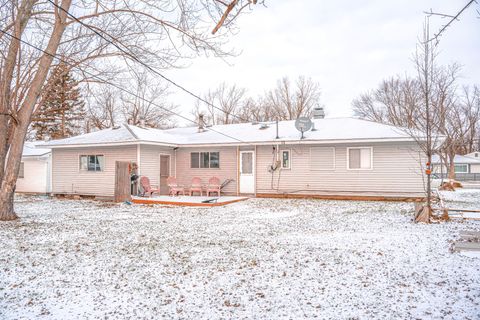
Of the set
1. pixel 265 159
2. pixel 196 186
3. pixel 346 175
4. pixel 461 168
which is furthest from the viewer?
pixel 461 168

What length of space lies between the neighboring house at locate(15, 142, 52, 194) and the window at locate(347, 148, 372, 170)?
48.9 feet

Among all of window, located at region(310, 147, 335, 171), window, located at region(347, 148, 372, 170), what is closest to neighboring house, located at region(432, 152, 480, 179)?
window, located at region(347, 148, 372, 170)

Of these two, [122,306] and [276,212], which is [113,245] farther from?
[276,212]

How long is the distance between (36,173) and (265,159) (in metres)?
12.5

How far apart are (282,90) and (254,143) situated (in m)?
20.5

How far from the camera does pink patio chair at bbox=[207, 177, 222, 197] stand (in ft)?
49.1

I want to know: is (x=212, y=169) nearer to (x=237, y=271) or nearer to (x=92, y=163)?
(x=92, y=163)

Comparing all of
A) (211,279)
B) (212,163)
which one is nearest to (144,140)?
A: (212,163)

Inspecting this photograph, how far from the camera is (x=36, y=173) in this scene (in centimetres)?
1880

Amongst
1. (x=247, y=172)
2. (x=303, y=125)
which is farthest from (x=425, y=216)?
(x=247, y=172)

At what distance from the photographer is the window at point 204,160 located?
51.0 ft

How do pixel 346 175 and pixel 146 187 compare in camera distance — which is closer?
pixel 346 175

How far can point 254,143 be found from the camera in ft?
47.9

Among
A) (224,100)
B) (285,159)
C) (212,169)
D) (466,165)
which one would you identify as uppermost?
(224,100)
